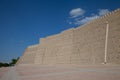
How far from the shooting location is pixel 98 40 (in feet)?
69.9

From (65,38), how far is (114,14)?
1391 cm

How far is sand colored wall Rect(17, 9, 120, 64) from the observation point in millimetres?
18688

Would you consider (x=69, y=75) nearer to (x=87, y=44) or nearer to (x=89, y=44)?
(x=89, y=44)

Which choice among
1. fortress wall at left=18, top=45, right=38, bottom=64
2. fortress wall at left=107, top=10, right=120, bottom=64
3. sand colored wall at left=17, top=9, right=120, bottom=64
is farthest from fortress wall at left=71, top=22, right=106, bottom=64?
fortress wall at left=18, top=45, right=38, bottom=64

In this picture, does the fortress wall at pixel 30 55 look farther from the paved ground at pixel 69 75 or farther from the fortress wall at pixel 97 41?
the paved ground at pixel 69 75

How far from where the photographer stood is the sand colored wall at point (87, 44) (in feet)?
61.3

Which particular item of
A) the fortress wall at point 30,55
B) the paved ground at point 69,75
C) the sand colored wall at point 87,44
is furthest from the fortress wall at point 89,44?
the fortress wall at point 30,55

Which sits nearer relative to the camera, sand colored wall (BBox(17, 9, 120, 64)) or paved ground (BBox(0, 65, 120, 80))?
paved ground (BBox(0, 65, 120, 80))

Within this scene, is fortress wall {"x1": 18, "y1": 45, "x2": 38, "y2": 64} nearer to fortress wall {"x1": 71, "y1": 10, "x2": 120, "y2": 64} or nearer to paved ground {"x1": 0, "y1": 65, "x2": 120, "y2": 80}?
fortress wall {"x1": 71, "y1": 10, "x2": 120, "y2": 64}

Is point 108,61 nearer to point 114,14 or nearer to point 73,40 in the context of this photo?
point 114,14

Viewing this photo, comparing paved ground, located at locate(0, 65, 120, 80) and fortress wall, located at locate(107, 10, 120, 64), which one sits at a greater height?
fortress wall, located at locate(107, 10, 120, 64)

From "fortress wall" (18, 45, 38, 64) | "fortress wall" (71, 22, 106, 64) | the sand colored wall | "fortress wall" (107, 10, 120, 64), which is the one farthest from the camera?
"fortress wall" (18, 45, 38, 64)

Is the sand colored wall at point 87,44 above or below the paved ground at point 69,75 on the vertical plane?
above

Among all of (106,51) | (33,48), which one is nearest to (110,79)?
(106,51)
